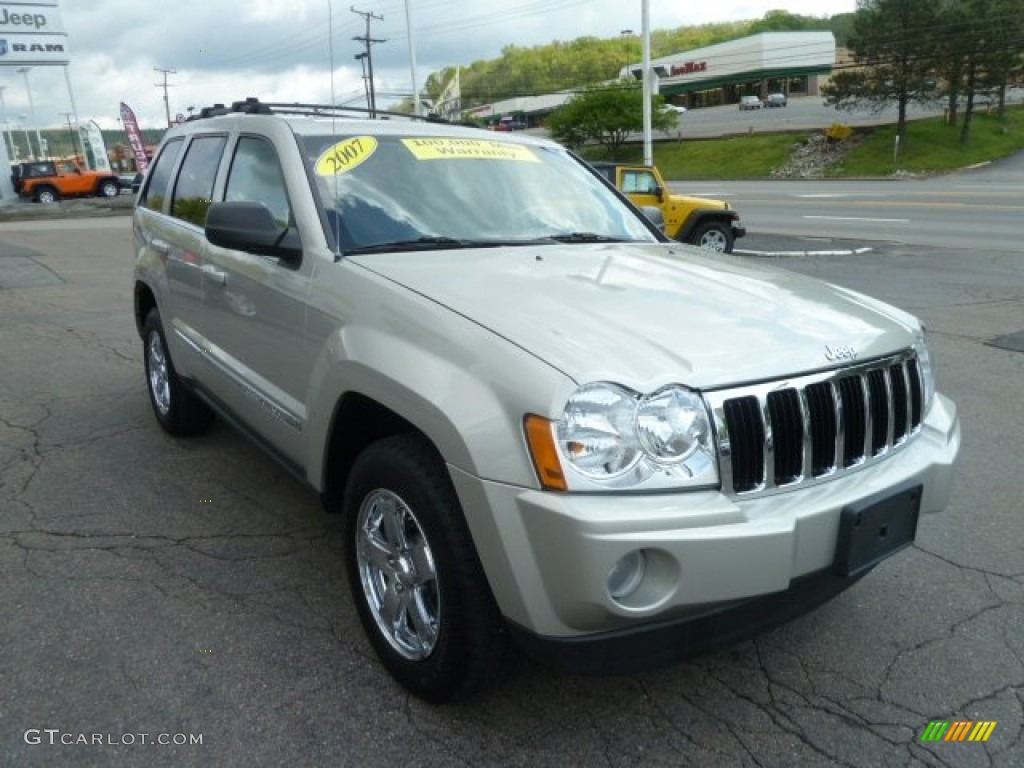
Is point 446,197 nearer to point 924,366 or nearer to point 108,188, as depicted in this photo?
point 924,366

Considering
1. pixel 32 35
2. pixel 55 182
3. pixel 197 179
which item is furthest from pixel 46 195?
pixel 197 179

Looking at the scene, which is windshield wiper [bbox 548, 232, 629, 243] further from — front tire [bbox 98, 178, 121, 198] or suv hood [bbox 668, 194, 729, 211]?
front tire [bbox 98, 178, 121, 198]

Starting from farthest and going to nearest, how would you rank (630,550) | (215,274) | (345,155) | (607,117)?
(607,117) < (215,274) < (345,155) < (630,550)

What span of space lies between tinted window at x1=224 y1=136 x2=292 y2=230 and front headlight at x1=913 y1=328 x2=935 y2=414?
7.63 feet

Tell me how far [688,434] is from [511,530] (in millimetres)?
513

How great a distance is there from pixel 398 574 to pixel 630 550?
0.92 metres

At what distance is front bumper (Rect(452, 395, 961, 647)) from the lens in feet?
6.45

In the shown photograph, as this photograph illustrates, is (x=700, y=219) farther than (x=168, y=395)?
Yes

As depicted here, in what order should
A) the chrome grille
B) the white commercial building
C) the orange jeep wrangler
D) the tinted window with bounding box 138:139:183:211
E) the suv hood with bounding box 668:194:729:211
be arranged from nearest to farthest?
the chrome grille < the tinted window with bounding box 138:139:183:211 < the suv hood with bounding box 668:194:729:211 < the orange jeep wrangler < the white commercial building

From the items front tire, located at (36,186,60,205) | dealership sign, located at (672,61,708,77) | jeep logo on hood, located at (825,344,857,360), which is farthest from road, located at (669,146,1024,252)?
dealership sign, located at (672,61,708,77)

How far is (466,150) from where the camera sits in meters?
3.62

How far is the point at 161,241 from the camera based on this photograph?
4.64m

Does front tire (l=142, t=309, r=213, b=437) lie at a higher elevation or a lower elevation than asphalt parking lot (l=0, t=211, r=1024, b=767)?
higher

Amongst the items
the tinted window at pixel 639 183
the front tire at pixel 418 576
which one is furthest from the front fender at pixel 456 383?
the tinted window at pixel 639 183
